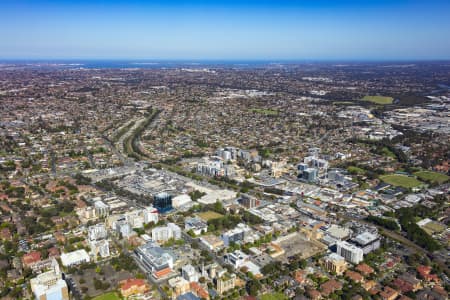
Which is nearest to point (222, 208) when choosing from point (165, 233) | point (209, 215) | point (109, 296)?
point (209, 215)

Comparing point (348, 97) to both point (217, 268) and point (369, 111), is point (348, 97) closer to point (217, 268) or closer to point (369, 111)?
point (369, 111)

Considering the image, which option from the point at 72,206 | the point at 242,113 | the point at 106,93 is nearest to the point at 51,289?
the point at 72,206

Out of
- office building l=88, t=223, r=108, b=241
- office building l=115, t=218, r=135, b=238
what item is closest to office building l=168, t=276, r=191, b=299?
office building l=115, t=218, r=135, b=238

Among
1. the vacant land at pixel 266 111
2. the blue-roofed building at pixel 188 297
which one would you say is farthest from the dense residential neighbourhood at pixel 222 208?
the vacant land at pixel 266 111

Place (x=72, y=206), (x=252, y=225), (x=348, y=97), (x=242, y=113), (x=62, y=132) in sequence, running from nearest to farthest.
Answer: (x=252, y=225)
(x=72, y=206)
(x=62, y=132)
(x=242, y=113)
(x=348, y=97)

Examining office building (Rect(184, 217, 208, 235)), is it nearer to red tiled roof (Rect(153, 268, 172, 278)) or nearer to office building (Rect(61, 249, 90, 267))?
red tiled roof (Rect(153, 268, 172, 278))

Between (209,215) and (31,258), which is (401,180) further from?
(31,258)
